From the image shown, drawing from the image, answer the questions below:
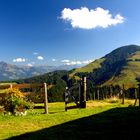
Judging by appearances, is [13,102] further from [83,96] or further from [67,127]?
[67,127]

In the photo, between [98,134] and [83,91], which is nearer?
[98,134]

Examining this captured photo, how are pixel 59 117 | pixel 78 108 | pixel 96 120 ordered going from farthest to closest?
1. pixel 78 108
2. pixel 59 117
3. pixel 96 120

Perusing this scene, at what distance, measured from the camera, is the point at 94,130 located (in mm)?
15219

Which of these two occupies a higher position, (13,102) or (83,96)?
(83,96)

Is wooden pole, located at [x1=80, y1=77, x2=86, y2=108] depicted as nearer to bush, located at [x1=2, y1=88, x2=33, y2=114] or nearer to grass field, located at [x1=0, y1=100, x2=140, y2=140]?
grass field, located at [x1=0, y1=100, x2=140, y2=140]

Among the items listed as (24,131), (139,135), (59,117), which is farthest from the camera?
(59,117)

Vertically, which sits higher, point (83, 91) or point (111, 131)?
point (83, 91)

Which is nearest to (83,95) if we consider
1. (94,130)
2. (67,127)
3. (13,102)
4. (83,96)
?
(83,96)

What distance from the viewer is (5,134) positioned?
15344 millimetres

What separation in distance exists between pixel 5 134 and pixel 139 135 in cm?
620

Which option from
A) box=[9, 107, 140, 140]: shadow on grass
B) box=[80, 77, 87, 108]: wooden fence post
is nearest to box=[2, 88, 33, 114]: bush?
box=[80, 77, 87, 108]: wooden fence post

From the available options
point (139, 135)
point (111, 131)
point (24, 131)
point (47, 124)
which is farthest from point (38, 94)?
point (139, 135)

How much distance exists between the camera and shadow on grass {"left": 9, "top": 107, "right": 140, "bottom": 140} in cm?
1380

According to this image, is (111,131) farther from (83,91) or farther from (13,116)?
(83,91)
